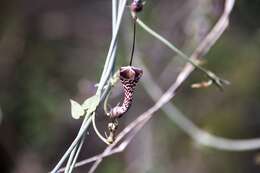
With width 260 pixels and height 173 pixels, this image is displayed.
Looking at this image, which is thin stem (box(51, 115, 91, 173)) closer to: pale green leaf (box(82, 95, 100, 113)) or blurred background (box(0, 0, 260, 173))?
pale green leaf (box(82, 95, 100, 113))

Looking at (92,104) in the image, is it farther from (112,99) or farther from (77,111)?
(112,99)

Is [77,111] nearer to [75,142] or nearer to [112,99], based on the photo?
[75,142]

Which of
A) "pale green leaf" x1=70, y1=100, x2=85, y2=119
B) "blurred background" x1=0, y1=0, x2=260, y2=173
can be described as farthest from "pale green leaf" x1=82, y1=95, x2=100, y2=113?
"blurred background" x1=0, y1=0, x2=260, y2=173

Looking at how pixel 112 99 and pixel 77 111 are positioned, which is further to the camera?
pixel 112 99

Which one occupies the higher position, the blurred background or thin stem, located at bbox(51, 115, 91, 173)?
thin stem, located at bbox(51, 115, 91, 173)

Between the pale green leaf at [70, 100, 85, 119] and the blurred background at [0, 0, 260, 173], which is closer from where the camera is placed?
the pale green leaf at [70, 100, 85, 119]

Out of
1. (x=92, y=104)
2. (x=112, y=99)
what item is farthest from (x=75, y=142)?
(x=112, y=99)

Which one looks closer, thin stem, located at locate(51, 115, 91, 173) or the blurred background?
thin stem, located at locate(51, 115, 91, 173)

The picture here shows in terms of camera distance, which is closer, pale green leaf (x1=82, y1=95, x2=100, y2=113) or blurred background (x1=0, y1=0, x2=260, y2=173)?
pale green leaf (x1=82, y1=95, x2=100, y2=113)

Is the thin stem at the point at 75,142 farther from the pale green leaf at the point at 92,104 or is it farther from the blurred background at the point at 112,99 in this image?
the blurred background at the point at 112,99

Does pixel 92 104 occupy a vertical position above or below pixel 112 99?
above

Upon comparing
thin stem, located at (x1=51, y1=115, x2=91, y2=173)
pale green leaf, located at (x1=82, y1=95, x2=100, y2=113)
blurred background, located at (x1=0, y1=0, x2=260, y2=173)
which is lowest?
blurred background, located at (x1=0, y1=0, x2=260, y2=173)
